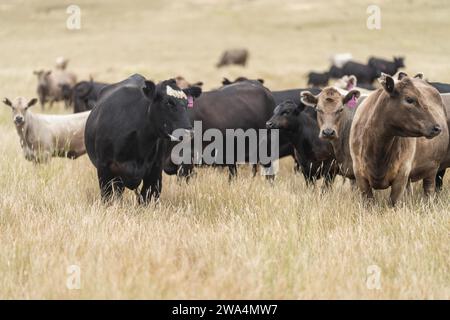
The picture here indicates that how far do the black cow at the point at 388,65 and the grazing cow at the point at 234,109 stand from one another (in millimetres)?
15940

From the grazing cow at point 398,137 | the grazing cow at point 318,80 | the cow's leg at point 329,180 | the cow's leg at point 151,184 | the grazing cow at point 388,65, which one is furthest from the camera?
the grazing cow at point 388,65

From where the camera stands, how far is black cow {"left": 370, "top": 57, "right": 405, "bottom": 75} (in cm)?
2658

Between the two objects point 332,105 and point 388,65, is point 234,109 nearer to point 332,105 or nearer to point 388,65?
point 332,105

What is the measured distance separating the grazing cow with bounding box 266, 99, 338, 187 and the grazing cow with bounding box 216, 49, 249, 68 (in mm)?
34568

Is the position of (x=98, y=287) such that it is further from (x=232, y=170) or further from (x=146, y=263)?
(x=232, y=170)

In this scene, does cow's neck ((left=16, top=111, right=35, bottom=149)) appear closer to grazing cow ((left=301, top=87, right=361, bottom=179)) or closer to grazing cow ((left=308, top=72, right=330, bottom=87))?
grazing cow ((left=301, top=87, right=361, bottom=179))

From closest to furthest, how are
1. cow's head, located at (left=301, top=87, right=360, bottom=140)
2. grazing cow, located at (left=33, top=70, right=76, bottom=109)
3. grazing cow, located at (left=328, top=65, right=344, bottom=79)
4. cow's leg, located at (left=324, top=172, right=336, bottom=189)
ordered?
cow's head, located at (left=301, top=87, right=360, bottom=140), cow's leg, located at (left=324, top=172, right=336, bottom=189), grazing cow, located at (left=33, top=70, right=76, bottom=109), grazing cow, located at (left=328, top=65, right=344, bottom=79)

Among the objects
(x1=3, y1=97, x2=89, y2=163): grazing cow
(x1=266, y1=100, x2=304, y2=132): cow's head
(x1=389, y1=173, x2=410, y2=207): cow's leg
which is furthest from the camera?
(x1=3, y1=97, x2=89, y2=163): grazing cow

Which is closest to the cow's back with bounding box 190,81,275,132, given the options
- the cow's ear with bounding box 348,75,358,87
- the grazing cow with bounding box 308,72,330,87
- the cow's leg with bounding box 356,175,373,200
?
the cow's ear with bounding box 348,75,358,87

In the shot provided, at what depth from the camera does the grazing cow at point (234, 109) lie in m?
10.4

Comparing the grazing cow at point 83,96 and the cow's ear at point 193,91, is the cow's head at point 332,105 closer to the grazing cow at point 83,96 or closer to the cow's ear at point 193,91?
the cow's ear at point 193,91

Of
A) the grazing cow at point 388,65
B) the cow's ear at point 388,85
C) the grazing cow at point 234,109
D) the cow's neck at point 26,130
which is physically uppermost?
the cow's ear at point 388,85

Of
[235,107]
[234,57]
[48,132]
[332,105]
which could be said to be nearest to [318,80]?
[235,107]

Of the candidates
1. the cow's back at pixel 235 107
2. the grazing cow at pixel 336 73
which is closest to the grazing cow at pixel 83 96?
the cow's back at pixel 235 107
